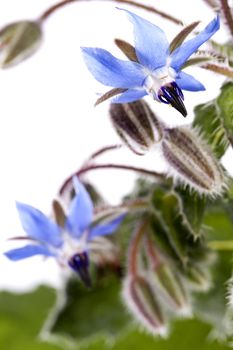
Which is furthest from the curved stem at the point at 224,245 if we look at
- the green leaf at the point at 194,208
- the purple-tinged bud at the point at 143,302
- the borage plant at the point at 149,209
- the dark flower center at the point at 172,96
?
the dark flower center at the point at 172,96

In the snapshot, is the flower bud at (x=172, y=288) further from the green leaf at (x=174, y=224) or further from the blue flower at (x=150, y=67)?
the blue flower at (x=150, y=67)

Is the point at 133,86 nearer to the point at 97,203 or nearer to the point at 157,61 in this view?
the point at 157,61

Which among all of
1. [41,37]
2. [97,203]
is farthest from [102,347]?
[41,37]

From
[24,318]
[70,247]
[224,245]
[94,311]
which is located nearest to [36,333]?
[24,318]

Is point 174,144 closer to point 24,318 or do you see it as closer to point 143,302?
point 143,302

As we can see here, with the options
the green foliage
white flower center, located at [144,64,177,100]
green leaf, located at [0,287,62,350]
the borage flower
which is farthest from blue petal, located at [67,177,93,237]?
green leaf, located at [0,287,62,350]

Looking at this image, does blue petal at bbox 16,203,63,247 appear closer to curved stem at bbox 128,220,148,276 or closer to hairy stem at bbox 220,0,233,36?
curved stem at bbox 128,220,148,276
